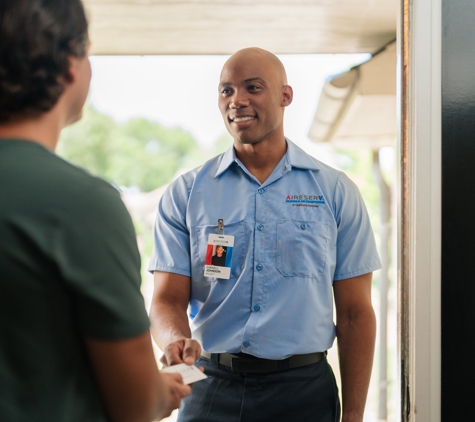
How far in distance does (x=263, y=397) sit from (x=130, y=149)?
22494 mm

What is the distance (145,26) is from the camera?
345cm

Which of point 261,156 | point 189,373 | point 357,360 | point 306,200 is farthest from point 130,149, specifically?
point 189,373

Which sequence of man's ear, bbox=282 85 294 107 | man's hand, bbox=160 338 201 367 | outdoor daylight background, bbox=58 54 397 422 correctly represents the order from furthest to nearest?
outdoor daylight background, bbox=58 54 397 422 < man's ear, bbox=282 85 294 107 < man's hand, bbox=160 338 201 367

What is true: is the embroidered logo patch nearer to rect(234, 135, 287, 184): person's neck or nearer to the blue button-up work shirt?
the blue button-up work shirt

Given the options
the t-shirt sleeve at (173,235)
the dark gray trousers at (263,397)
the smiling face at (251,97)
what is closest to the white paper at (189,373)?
the dark gray trousers at (263,397)

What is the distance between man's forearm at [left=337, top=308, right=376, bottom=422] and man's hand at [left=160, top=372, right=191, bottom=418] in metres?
0.86

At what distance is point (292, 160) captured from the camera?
186 cm

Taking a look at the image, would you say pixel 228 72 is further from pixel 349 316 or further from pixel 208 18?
pixel 208 18

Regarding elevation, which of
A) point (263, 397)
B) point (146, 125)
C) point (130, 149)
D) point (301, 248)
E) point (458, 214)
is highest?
point (146, 125)

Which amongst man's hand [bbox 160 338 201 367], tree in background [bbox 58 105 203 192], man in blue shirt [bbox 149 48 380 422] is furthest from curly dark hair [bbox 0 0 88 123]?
tree in background [bbox 58 105 203 192]

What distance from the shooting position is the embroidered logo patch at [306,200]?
70.2 inches

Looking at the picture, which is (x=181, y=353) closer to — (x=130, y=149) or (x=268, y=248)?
(x=268, y=248)

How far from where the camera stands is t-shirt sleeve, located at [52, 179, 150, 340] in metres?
0.73

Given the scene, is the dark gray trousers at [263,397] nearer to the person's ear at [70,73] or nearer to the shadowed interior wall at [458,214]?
the shadowed interior wall at [458,214]
